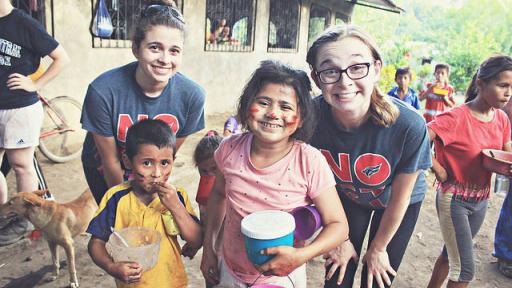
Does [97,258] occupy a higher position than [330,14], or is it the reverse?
[330,14]

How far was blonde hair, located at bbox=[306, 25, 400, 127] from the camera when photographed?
6.09 feet

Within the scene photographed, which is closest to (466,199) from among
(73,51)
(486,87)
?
(486,87)

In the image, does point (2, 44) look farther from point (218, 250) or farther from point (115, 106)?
point (218, 250)

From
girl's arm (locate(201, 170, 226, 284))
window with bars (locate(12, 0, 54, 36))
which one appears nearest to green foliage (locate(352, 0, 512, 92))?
girl's arm (locate(201, 170, 226, 284))

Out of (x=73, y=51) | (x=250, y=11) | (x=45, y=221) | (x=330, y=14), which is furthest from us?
(x=330, y=14)

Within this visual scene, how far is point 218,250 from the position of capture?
6.56ft

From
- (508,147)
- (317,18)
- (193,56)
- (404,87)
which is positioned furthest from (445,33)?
(508,147)

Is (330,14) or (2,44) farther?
(330,14)

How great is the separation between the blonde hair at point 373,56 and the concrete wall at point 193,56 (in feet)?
0.73

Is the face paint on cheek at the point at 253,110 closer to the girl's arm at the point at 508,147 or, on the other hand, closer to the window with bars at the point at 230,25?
the girl's arm at the point at 508,147

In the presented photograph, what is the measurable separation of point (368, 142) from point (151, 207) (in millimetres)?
1074

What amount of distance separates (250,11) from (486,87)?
8.37 m

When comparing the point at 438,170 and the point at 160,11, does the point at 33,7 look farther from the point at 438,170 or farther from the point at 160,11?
the point at 438,170

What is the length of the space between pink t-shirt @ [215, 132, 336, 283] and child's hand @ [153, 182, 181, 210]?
23 centimetres
